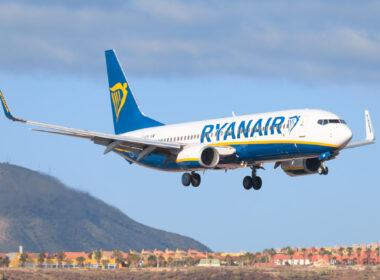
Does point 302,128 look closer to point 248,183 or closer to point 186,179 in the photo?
point 248,183

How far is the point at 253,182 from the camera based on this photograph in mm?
71062

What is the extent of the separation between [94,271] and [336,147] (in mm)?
120434

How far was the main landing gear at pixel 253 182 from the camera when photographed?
71000 millimetres

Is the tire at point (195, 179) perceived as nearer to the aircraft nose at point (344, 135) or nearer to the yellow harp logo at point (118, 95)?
the aircraft nose at point (344, 135)

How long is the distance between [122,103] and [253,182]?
20647 millimetres

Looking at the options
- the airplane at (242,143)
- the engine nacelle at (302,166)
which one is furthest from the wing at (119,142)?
the engine nacelle at (302,166)

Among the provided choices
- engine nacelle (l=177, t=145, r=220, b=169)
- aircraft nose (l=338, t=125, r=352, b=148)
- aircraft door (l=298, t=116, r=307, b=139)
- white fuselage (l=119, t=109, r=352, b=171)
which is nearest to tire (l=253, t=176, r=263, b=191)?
white fuselage (l=119, t=109, r=352, b=171)

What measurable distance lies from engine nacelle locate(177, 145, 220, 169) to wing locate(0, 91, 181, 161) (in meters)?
2.11

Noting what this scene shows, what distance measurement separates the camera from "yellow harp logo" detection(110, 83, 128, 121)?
8631 centimetres

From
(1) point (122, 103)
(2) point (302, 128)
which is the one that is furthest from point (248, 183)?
(1) point (122, 103)

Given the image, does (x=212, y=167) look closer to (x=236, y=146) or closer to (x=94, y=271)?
(x=236, y=146)

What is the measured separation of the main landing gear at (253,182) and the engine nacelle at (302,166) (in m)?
2.51

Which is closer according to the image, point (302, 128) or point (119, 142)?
point (302, 128)

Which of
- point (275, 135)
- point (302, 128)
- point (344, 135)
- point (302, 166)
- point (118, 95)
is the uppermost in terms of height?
point (118, 95)
